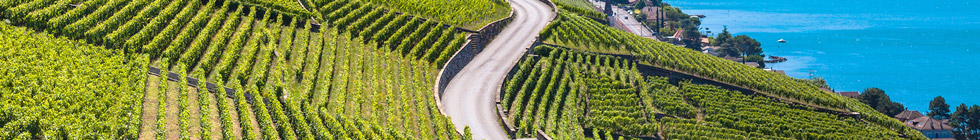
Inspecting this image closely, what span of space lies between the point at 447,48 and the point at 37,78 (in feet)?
106

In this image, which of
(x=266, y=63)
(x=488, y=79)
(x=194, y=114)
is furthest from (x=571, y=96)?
(x=194, y=114)

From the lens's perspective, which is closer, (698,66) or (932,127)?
(698,66)

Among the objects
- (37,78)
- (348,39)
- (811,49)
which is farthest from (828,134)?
(811,49)

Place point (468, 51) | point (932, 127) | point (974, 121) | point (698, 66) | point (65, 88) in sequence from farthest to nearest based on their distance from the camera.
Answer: point (932, 127), point (974, 121), point (698, 66), point (468, 51), point (65, 88)

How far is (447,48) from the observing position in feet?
249

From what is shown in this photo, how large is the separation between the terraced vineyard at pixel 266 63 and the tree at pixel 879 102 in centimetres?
6194

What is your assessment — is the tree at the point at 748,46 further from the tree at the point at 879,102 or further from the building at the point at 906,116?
the building at the point at 906,116

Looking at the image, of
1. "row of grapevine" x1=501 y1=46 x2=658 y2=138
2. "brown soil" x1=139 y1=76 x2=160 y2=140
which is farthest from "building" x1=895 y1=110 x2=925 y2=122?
"brown soil" x1=139 y1=76 x2=160 y2=140

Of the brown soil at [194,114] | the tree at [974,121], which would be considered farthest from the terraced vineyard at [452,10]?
the tree at [974,121]

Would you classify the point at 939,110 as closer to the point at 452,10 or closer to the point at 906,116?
the point at 906,116

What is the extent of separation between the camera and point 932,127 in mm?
119625

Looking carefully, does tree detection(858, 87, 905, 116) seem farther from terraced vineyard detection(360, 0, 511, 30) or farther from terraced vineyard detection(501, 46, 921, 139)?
terraced vineyard detection(360, 0, 511, 30)

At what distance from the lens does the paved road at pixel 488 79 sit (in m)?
61.5

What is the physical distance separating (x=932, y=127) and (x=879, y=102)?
7.13m
